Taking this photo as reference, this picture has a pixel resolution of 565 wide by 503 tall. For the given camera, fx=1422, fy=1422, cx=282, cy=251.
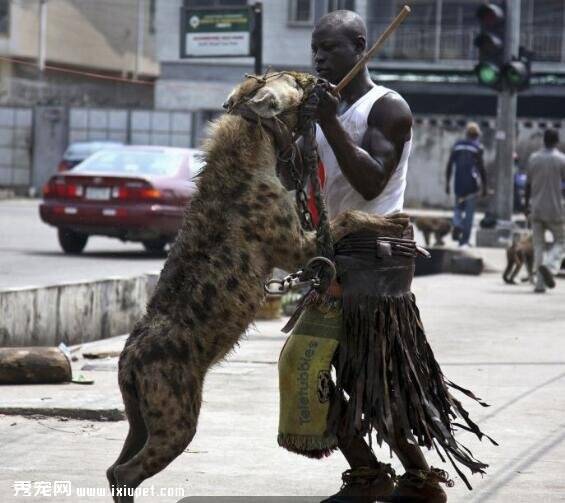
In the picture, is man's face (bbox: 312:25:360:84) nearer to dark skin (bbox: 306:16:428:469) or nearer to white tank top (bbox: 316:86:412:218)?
dark skin (bbox: 306:16:428:469)

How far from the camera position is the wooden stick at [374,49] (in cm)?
475

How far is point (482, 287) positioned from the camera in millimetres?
15953

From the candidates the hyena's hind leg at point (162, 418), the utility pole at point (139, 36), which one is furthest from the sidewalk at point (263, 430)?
the utility pole at point (139, 36)

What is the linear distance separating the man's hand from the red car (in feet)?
41.1

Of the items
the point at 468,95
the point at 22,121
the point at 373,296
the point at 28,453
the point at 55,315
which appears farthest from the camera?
the point at 468,95

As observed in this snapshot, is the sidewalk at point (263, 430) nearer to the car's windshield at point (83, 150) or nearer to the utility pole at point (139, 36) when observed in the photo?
the car's windshield at point (83, 150)

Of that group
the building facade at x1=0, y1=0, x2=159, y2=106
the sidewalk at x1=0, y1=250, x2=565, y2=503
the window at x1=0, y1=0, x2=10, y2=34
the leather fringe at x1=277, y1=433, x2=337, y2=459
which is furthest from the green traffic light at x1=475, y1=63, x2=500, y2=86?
the window at x1=0, y1=0, x2=10, y2=34

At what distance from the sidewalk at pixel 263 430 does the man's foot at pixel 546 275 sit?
13.2 feet

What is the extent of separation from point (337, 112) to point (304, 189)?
11.3 inches

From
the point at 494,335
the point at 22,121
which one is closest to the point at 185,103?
the point at 22,121

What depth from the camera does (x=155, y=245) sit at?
18625mm

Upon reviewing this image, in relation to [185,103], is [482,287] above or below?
below

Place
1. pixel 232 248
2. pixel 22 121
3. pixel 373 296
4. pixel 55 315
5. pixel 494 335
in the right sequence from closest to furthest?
pixel 232 248 < pixel 373 296 < pixel 55 315 < pixel 494 335 < pixel 22 121

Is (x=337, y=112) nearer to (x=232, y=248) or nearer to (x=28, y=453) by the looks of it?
(x=232, y=248)
